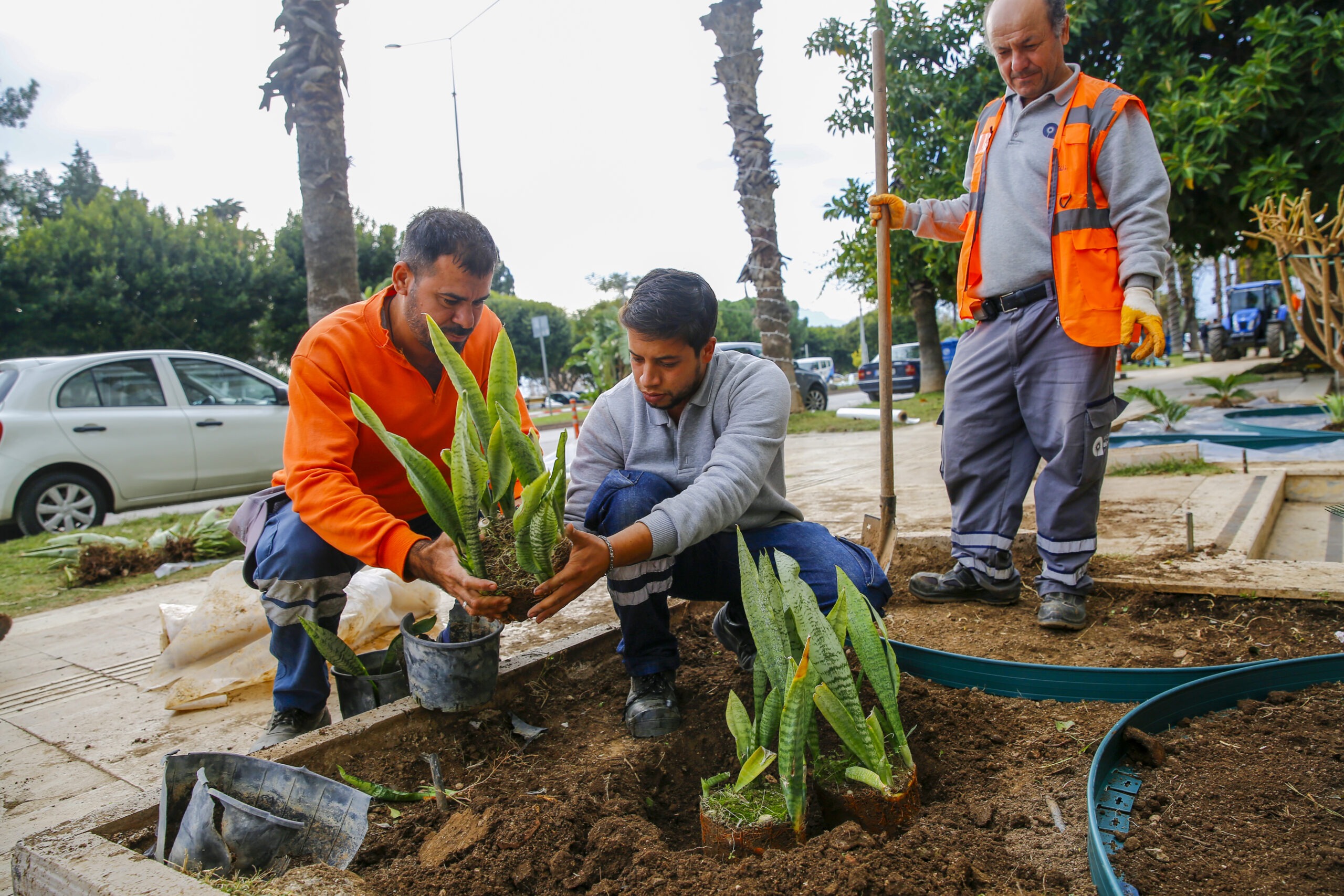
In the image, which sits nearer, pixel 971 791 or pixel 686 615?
pixel 971 791

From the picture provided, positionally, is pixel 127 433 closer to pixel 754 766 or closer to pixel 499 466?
pixel 499 466

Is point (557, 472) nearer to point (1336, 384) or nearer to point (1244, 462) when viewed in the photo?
point (1244, 462)

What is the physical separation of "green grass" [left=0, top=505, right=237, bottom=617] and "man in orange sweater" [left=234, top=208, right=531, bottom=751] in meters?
2.70

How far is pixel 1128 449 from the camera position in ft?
17.4

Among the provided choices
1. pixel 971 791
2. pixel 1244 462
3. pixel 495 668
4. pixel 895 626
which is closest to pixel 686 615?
pixel 895 626

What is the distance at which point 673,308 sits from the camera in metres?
2.00

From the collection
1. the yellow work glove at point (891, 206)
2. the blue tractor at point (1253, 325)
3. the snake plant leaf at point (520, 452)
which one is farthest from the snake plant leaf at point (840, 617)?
the blue tractor at point (1253, 325)

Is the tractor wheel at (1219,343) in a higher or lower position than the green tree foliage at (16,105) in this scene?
lower

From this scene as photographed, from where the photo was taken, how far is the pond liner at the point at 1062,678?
178cm

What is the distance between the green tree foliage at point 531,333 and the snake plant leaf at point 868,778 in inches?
1509

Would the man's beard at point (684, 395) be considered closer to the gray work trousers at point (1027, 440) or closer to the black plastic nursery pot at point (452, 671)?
the black plastic nursery pot at point (452, 671)

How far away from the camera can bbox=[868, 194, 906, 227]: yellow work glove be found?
3086 millimetres

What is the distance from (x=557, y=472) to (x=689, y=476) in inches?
22.4

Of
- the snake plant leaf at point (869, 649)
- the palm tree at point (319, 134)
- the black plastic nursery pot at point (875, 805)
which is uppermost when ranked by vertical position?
the palm tree at point (319, 134)
